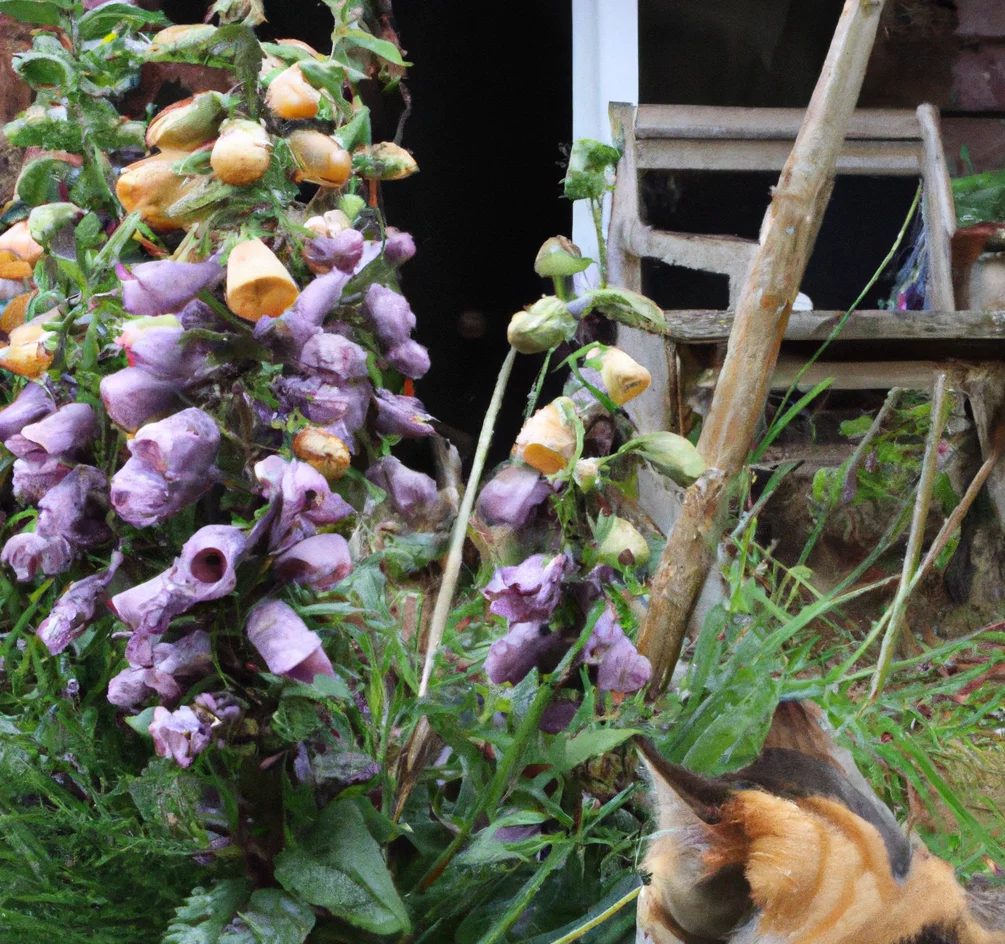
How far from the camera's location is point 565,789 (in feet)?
1.35

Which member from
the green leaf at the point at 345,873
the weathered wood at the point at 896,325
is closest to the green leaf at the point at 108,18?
the green leaf at the point at 345,873

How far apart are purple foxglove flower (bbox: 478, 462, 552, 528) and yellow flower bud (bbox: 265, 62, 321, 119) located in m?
0.15

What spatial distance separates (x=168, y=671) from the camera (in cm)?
33

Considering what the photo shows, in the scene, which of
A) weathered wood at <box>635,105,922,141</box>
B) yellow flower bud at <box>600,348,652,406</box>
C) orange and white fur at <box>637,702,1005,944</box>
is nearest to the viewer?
orange and white fur at <box>637,702,1005,944</box>

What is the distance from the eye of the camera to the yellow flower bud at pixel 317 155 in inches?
16.2

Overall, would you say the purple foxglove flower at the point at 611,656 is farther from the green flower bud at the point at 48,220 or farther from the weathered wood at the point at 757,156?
the weathered wood at the point at 757,156

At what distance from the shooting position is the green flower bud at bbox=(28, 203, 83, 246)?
0.45m

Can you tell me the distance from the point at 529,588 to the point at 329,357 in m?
0.10

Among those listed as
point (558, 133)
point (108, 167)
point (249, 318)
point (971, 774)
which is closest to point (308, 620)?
point (249, 318)

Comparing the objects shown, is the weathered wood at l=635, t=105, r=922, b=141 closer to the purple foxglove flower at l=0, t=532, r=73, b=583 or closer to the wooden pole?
the wooden pole

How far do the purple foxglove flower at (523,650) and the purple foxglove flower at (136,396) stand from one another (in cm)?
14

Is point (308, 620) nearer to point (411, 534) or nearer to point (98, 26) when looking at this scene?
point (411, 534)

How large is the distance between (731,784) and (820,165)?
276mm

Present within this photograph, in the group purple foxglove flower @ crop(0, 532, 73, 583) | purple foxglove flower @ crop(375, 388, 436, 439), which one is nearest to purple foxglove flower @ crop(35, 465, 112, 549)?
purple foxglove flower @ crop(0, 532, 73, 583)
